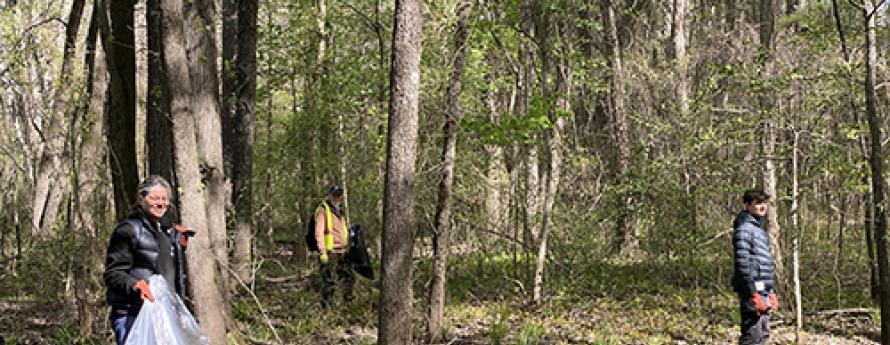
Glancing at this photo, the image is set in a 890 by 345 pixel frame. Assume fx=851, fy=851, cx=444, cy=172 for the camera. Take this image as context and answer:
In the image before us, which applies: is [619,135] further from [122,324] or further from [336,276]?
[122,324]

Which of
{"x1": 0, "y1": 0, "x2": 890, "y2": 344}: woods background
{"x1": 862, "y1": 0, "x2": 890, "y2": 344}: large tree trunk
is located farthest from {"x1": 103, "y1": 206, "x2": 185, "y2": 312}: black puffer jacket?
{"x1": 862, "y1": 0, "x2": 890, "y2": 344}: large tree trunk

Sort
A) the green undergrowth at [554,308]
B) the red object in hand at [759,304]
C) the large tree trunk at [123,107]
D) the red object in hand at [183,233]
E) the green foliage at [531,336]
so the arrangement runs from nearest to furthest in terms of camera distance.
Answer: the red object in hand at [183,233] < the red object in hand at [759,304] < the green foliage at [531,336] < the large tree trunk at [123,107] < the green undergrowth at [554,308]

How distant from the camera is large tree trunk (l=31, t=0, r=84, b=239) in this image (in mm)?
10250

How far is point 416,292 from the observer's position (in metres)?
11.5

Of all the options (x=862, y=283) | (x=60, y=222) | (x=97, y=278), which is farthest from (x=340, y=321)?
(x=862, y=283)

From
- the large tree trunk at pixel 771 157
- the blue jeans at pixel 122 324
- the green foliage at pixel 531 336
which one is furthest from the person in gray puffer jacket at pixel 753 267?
the blue jeans at pixel 122 324

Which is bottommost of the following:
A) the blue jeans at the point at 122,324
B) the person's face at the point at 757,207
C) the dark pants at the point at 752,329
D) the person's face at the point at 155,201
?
the dark pants at the point at 752,329

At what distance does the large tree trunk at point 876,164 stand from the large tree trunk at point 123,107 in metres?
7.67

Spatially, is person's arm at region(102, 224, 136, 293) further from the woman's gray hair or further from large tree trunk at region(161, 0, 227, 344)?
large tree trunk at region(161, 0, 227, 344)

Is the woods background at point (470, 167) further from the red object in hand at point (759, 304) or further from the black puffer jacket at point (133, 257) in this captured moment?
the red object in hand at point (759, 304)

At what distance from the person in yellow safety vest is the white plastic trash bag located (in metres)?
5.17

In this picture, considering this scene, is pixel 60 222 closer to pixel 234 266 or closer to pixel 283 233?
pixel 234 266

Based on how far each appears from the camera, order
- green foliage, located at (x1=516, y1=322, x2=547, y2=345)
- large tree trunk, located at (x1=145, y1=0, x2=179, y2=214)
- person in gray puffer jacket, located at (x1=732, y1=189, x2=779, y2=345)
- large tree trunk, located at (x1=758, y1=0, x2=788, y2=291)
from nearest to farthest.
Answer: person in gray puffer jacket, located at (x1=732, y1=189, x2=779, y2=345)
large tree trunk, located at (x1=145, y1=0, x2=179, y2=214)
green foliage, located at (x1=516, y1=322, x2=547, y2=345)
large tree trunk, located at (x1=758, y1=0, x2=788, y2=291)

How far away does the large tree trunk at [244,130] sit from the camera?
12.6 metres
